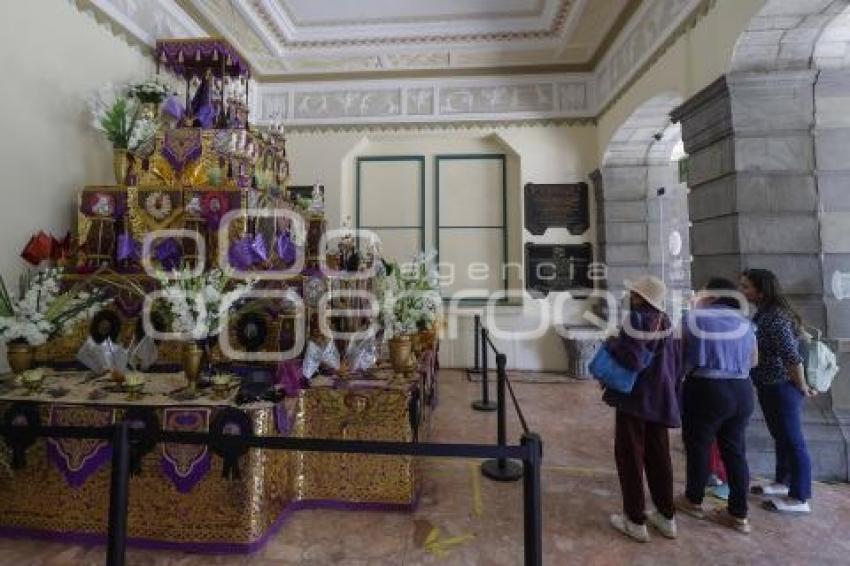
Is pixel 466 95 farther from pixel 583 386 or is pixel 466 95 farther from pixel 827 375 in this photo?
pixel 827 375

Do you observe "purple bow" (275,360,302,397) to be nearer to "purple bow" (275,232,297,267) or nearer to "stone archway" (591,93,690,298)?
"purple bow" (275,232,297,267)

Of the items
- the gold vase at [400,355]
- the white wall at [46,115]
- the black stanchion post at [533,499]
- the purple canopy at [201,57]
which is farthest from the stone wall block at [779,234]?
the white wall at [46,115]

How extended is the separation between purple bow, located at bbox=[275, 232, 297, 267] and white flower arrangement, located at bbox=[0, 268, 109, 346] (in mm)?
1274

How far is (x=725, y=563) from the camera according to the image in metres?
2.35

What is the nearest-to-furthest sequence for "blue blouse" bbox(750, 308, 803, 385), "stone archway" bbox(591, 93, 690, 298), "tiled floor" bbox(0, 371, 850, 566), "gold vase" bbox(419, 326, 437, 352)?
1. "tiled floor" bbox(0, 371, 850, 566)
2. "blue blouse" bbox(750, 308, 803, 385)
3. "gold vase" bbox(419, 326, 437, 352)
4. "stone archway" bbox(591, 93, 690, 298)

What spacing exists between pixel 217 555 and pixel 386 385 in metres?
1.26

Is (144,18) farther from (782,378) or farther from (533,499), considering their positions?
(782,378)

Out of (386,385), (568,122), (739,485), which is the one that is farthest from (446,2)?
(739,485)

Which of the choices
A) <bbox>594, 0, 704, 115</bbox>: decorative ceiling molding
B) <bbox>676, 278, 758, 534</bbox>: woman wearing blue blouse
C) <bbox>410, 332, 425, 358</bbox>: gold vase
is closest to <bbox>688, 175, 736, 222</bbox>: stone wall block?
<bbox>676, 278, 758, 534</bbox>: woman wearing blue blouse

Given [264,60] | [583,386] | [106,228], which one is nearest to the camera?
[106,228]

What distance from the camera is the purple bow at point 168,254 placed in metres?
3.44

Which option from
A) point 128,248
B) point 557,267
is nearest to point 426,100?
point 557,267

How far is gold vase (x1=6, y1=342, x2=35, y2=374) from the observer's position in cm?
290

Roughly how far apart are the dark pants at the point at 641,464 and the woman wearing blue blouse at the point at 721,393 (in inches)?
12.6
